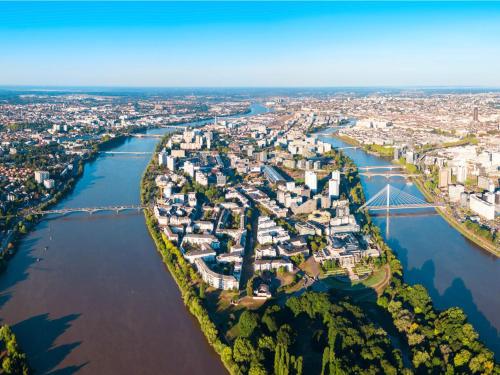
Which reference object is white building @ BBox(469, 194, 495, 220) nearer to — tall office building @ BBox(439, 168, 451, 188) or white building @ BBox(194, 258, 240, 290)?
tall office building @ BBox(439, 168, 451, 188)

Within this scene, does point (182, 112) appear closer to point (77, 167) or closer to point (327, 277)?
point (77, 167)

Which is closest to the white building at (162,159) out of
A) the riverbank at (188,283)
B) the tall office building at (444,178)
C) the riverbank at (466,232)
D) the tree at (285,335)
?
the riverbank at (188,283)

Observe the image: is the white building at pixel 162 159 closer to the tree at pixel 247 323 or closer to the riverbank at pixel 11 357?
the riverbank at pixel 11 357

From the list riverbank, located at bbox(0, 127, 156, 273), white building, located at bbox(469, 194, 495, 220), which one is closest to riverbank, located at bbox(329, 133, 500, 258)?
white building, located at bbox(469, 194, 495, 220)

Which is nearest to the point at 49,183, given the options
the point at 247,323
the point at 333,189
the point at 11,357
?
the point at 333,189

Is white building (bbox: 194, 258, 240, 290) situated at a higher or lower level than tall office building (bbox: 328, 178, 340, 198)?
lower

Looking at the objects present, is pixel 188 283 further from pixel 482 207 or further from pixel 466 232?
pixel 482 207
